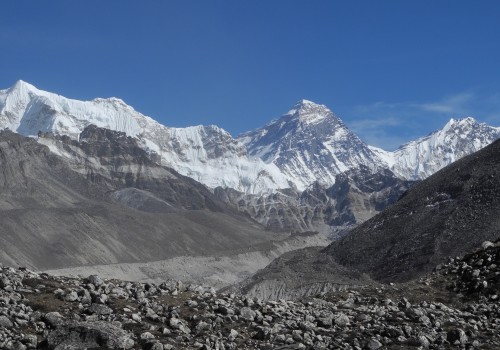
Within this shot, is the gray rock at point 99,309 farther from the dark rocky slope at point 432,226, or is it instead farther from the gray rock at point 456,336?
the dark rocky slope at point 432,226

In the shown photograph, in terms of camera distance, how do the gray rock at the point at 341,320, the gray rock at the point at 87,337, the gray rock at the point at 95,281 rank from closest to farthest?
the gray rock at the point at 87,337 → the gray rock at the point at 341,320 → the gray rock at the point at 95,281

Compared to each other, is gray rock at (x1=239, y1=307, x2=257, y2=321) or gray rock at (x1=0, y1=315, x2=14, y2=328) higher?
gray rock at (x1=239, y1=307, x2=257, y2=321)

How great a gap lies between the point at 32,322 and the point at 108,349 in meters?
2.47

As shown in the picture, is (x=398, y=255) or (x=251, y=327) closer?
(x=251, y=327)

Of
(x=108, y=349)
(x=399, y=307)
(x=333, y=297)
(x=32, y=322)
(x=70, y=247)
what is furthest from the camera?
(x=70, y=247)

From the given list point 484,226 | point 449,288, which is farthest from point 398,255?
point 449,288

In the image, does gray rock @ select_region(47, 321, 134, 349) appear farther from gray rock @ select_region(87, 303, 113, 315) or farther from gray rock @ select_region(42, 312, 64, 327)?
gray rock @ select_region(87, 303, 113, 315)

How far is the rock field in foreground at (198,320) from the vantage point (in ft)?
60.9

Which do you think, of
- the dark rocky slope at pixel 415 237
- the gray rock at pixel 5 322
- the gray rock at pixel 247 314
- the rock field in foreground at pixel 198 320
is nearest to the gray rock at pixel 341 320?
the rock field in foreground at pixel 198 320

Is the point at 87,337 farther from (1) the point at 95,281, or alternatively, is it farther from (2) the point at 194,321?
(1) the point at 95,281

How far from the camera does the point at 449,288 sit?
31.6m

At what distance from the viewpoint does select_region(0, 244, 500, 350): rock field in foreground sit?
1856cm

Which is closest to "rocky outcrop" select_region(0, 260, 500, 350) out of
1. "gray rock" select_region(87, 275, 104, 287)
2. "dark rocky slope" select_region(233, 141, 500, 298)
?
"gray rock" select_region(87, 275, 104, 287)

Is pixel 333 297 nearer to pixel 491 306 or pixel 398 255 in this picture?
pixel 491 306
